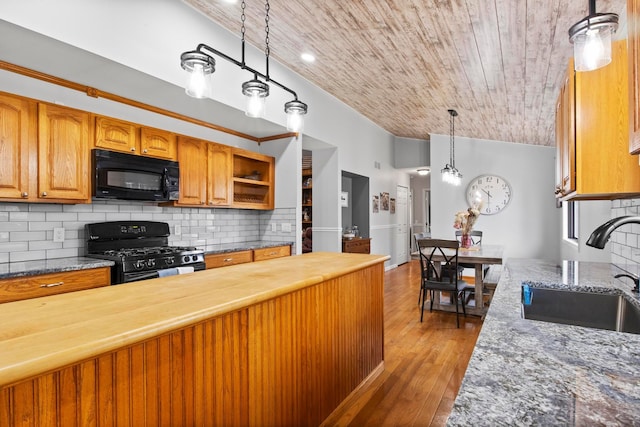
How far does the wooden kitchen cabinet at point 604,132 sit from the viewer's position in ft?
5.02

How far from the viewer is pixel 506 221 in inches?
269

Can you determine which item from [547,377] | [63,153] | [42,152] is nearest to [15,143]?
[42,152]

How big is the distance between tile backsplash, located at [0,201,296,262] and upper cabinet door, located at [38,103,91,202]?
280 mm

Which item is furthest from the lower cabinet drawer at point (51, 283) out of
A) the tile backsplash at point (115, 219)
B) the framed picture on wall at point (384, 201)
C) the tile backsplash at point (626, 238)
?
the framed picture on wall at point (384, 201)

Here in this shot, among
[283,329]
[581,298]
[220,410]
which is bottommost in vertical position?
[220,410]

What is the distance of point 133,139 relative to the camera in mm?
3354

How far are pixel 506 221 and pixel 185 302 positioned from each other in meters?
6.90

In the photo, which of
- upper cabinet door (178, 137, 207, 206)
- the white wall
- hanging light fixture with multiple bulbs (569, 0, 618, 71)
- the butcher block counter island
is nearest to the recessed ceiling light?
upper cabinet door (178, 137, 207, 206)

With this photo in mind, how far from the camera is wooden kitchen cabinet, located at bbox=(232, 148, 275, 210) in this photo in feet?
15.6

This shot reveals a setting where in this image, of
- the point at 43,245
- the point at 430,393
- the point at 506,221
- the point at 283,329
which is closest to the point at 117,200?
the point at 43,245

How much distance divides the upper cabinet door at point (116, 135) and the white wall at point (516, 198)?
18.8 feet

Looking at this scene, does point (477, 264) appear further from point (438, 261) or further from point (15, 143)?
point (15, 143)

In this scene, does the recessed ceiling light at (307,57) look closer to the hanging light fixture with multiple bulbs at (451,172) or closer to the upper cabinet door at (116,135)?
the upper cabinet door at (116,135)

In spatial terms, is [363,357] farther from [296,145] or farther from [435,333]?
[296,145]
